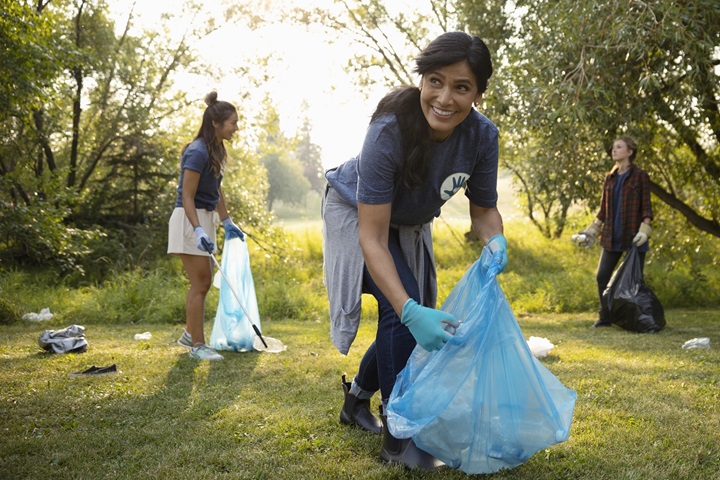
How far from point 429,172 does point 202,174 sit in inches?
87.5

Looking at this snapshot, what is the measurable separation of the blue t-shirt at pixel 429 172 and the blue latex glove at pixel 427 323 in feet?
1.11

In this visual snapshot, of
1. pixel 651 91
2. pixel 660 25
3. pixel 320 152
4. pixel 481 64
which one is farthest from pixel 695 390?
pixel 320 152

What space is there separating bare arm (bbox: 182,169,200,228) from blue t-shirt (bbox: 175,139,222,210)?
0.11ft

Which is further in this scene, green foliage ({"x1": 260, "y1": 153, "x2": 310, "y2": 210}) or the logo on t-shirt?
green foliage ({"x1": 260, "y1": 153, "x2": 310, "y2": 210})

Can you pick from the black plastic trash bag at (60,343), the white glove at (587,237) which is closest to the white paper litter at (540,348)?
the white glove at (587,237)

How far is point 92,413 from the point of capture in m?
2.63

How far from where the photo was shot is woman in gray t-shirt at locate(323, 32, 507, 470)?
1.84 m

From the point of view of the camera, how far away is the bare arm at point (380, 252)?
1.89m

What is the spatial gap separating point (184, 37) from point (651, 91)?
7.78 m

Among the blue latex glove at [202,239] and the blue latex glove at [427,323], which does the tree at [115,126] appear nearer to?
the blue latex glove at [202,239]

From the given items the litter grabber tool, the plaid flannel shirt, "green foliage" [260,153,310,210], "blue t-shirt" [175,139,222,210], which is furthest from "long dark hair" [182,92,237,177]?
"green foliage" [260,153,310,210]

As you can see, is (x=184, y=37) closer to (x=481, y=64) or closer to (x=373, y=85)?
(x=373, y=85)

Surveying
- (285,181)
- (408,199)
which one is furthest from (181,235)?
(285,181)

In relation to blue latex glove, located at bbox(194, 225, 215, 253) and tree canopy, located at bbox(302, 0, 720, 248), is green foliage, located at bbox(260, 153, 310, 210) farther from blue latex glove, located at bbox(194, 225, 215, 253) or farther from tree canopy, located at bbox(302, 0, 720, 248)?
blue latex glove, located at bbox(194, 225, 215, 253)
